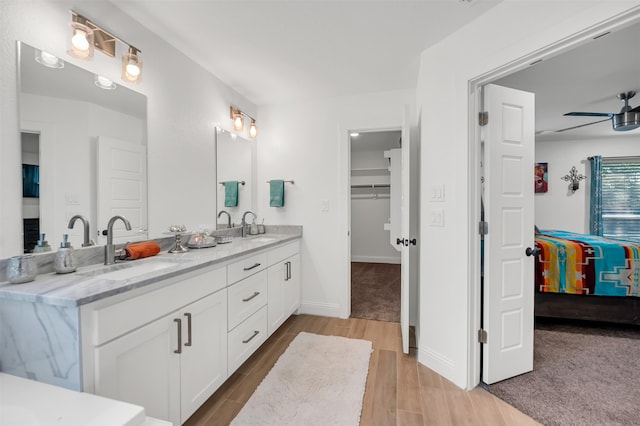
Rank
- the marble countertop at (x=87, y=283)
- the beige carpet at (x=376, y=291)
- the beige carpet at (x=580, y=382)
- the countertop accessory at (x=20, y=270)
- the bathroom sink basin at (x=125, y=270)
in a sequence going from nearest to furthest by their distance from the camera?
1. the marble countertop at (x=87, y=283)
2. the countertop accessory at (x=20, y=270)
3. the bathroom sink basin at (x=125, y=270)
4. the beige carpet at (x=580, y=382)
5. the beige carpet at (x=376, y=291)

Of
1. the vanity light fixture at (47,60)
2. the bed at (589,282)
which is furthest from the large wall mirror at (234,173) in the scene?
the bed at (589,282)

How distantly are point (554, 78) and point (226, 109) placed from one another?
10.7 feet

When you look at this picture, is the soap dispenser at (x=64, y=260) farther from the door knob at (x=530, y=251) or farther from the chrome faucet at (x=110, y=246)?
the door knob at (x=530, y=251)

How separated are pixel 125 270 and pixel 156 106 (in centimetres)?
120

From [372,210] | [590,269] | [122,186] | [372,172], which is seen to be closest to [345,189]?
[122,186]

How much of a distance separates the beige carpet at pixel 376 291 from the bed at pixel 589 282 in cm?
148

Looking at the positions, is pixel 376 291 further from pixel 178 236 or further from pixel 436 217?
pixel 178 236

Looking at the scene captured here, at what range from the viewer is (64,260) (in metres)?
1.30

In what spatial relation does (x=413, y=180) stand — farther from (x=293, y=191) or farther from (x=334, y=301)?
(x=334, y=301)

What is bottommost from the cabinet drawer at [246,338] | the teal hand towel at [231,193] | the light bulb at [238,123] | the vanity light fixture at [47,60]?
the cabinet drawer at [246,338]

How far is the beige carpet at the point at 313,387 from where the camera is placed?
4.95 ft

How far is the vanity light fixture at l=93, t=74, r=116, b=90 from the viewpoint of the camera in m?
1.60

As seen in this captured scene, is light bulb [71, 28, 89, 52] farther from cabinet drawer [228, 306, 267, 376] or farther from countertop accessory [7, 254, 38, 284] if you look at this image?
cabinet drawer [228, 306, 267, 376]

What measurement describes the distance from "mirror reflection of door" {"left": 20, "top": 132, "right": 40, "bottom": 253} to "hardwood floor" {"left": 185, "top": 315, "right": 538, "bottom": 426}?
4.19 ft
